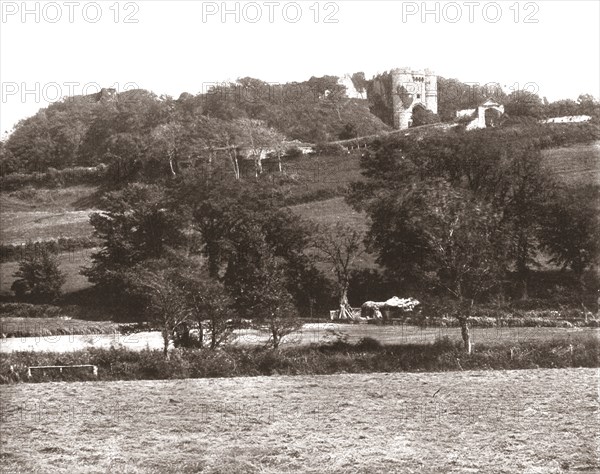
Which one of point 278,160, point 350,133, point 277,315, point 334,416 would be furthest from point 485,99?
point 334,416

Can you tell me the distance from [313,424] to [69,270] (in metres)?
16.5

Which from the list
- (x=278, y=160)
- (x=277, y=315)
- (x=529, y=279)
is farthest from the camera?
(x=278, y=160)

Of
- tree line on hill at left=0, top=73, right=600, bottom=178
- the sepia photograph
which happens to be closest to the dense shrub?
the sepia photograph

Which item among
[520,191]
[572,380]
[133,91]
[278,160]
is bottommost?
[572,380]

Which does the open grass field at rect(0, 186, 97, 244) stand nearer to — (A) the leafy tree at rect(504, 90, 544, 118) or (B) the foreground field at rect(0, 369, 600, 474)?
(B) the foreground field at rect(0, 369, 600, 474)

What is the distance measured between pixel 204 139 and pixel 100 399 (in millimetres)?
20784

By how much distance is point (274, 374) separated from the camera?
1852 centimetres

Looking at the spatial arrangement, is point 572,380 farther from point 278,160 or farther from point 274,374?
point 278,160

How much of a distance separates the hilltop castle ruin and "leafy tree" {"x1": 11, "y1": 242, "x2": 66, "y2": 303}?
132 ft

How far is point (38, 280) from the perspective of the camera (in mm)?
26234

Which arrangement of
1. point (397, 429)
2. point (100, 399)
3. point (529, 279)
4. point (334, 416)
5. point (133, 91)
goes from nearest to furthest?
1. point (397, 429)
2. point (334, 416)
3. point (100, 399)
4. point (529, 279)
5. point (133, 91)

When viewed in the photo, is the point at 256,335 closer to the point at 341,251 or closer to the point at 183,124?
the point at 341,251

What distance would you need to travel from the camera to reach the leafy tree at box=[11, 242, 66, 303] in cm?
2606

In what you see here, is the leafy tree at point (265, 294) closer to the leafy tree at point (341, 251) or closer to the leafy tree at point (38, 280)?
the leafy tree at point (341, 251)
